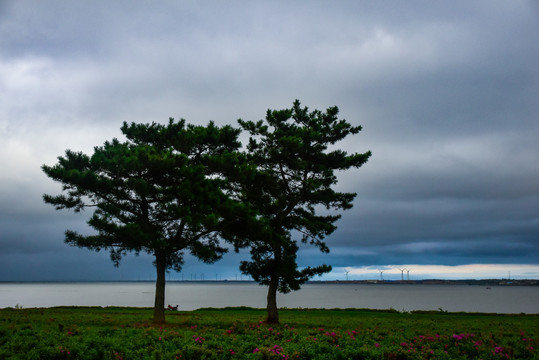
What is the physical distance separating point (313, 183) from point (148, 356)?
593 inches

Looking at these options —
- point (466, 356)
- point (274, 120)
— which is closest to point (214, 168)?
point (274, 120)

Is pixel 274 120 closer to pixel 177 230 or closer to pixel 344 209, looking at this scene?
pixel 344 209

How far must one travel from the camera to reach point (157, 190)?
71.2 feet

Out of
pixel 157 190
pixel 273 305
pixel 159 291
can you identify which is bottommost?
pixel 273 305

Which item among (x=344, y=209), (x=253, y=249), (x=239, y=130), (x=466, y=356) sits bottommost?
(x=466, y=356)

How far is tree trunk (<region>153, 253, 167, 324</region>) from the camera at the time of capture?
22344mm

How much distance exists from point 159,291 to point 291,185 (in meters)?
10.4

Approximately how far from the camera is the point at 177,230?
80.3ft

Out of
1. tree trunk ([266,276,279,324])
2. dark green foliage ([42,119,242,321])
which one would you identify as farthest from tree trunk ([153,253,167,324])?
tree trunk ([266,276,279,324])

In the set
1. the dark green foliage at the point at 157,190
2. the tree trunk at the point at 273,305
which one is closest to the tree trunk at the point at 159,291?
the dark green foliage at the point at 157,190

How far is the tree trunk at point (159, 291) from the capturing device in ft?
73.3

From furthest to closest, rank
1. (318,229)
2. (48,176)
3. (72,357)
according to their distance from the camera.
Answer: (318,229) < (48,176) < (72,357)

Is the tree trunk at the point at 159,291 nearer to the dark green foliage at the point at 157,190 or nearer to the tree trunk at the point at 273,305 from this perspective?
the dark green foliage at the point at 157,190

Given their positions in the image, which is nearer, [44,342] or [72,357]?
[72,357]
